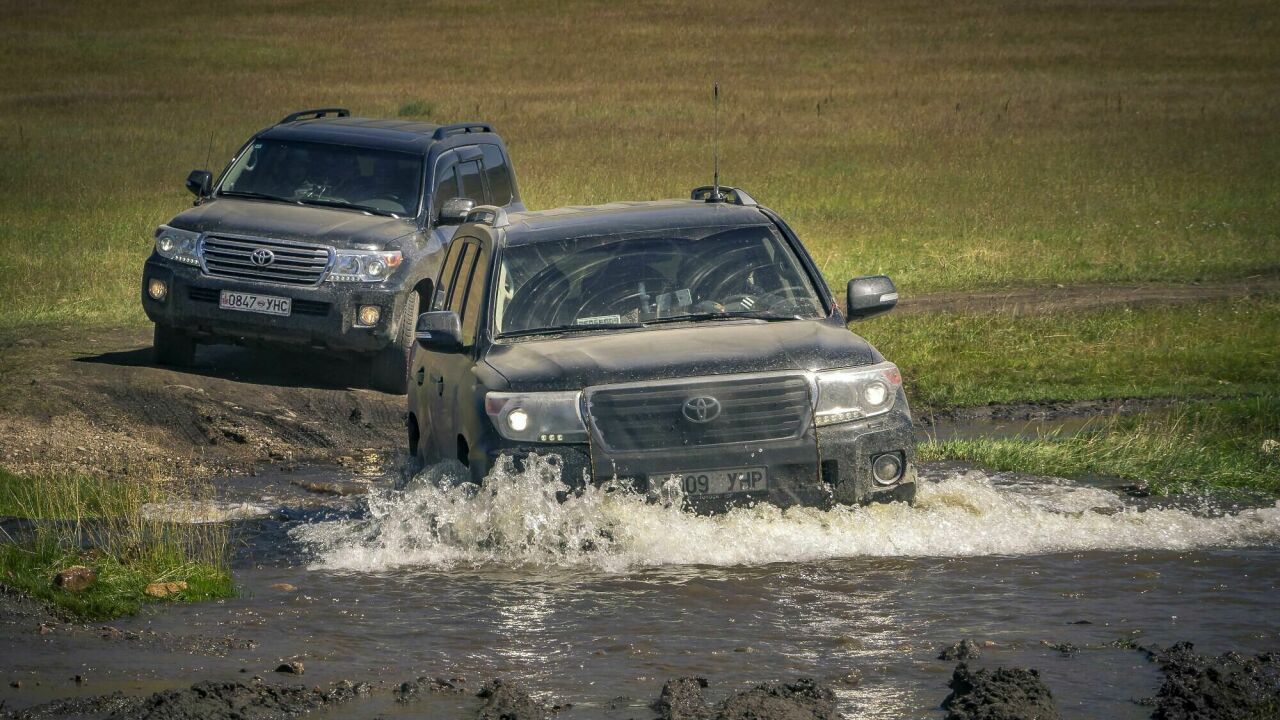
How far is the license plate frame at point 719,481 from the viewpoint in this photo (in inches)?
322

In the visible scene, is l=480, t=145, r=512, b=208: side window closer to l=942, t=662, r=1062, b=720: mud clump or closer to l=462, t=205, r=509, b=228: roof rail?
l=462, t=205, r=509, b=228: roof rail

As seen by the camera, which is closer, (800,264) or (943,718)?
(943,718)

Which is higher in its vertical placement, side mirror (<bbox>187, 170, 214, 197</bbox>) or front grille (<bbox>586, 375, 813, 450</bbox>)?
side mirror (<bbox>187, 170, 214, 197</bbox>)

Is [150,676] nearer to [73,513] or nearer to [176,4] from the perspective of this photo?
[73,513]

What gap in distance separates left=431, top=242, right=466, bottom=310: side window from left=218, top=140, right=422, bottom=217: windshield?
4.45m

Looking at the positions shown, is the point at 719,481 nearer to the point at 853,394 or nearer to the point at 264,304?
the point at 853,394

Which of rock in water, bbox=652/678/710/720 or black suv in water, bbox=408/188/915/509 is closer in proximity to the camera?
rock in water, bbox=652/678/710/720

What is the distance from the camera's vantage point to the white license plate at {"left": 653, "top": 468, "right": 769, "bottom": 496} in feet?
26.9

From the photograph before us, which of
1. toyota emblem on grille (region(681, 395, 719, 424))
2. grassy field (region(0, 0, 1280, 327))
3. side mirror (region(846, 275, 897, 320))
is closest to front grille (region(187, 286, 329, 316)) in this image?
grassy field (region(0, 0, 1280, 327))

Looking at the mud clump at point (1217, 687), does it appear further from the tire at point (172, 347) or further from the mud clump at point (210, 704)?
the tire at point (172, 347)

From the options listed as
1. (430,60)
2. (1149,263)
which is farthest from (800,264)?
(430,60)

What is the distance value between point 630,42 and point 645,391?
53.8 m

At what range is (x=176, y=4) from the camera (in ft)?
221

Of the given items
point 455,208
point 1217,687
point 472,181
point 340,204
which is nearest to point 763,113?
point 472,181
